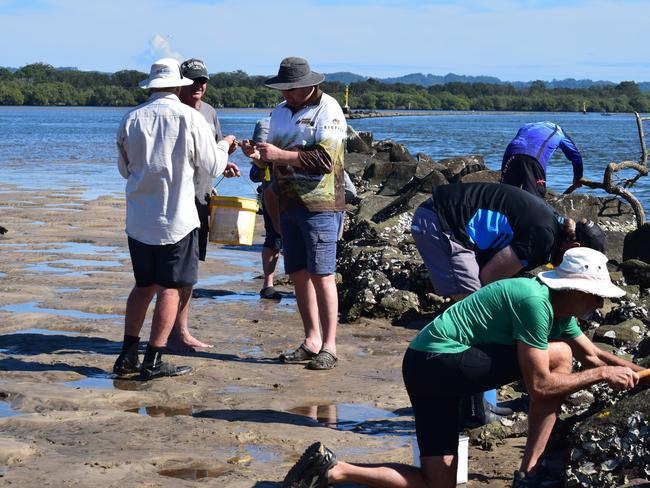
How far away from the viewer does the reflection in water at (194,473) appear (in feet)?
18.0

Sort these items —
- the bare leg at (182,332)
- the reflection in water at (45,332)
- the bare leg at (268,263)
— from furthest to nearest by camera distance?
the bare leg at (268,263) → the reflection in water at (45,332) → the bare leg at (182,332)

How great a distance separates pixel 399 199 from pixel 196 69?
8.01m

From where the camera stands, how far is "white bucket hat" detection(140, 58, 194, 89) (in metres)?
7.16

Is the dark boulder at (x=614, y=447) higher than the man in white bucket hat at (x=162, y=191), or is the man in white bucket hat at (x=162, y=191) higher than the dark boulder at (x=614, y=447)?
the man in white bucket hat at (x=162, y=191)

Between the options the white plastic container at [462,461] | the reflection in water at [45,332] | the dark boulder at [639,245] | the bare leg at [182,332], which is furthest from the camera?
the dark boulder at [639,245]

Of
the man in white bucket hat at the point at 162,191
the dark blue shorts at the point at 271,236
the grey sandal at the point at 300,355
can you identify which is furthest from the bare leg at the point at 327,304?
the dark blue shorts at the point at 271,236

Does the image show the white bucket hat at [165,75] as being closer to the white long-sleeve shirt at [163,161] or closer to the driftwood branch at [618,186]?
the white long-sleeve shirt at [163,161]

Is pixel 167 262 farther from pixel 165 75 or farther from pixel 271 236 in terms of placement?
pixel 271 236

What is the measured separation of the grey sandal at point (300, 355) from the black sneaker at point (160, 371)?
0.77 metres

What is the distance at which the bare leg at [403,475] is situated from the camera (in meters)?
5.02

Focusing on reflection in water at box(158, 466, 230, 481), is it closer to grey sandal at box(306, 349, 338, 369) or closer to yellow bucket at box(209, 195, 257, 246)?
grey sandal at box(306, 349, 338, 369)

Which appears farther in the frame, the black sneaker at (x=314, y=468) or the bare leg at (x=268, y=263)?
the bare leg at (x=268, y=263)

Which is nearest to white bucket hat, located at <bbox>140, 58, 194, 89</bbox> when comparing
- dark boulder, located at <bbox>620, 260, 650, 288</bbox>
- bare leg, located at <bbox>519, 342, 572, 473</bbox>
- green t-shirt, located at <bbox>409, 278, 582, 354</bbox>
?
green t-shirt, located at <bbox>409, 278, 582, 354</bbox>

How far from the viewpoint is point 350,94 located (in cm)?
15288
